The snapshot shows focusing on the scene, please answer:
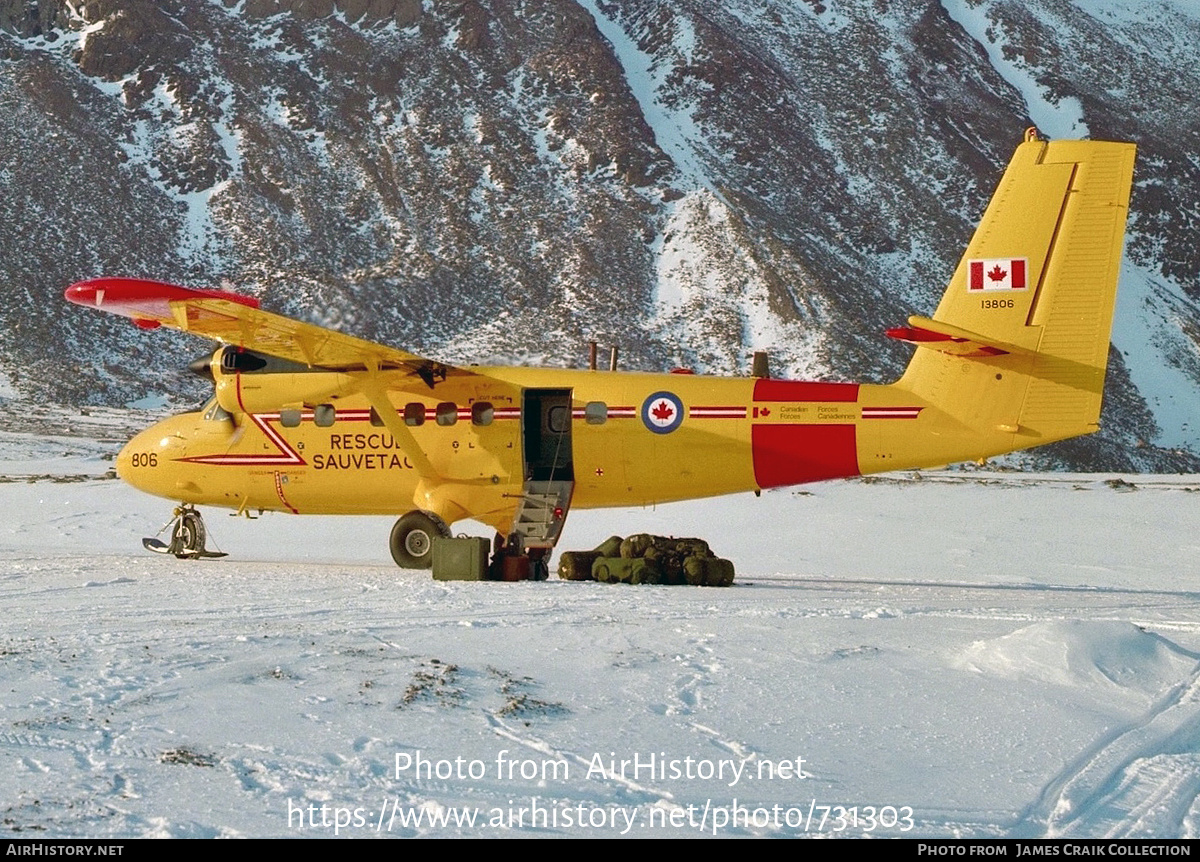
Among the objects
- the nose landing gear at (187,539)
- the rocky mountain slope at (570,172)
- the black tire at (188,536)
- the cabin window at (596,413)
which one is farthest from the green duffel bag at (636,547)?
the rocky mountain slope at (570,172)

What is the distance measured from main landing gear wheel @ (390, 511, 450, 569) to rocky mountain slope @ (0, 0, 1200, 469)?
163 ft

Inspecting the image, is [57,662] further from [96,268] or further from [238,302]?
[96,268]

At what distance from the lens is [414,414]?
20609 millimetres

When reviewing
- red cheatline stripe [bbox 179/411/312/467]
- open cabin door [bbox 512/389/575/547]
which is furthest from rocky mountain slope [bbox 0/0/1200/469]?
open cabin door [bbox 512/389/575/547]

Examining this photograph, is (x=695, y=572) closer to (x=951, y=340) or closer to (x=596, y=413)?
(x=596, y=413)

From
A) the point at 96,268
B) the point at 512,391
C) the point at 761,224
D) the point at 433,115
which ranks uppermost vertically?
the point at 433,115

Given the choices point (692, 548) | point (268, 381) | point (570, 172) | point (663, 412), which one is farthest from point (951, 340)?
point (570, 172)

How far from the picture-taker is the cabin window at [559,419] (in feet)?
65.9

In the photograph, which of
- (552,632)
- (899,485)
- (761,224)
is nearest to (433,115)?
(761,224)

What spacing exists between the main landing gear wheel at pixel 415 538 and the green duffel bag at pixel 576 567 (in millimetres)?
2548

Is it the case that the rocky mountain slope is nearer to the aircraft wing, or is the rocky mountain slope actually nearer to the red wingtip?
the aircraft wing

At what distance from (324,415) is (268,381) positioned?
1081 millimetres

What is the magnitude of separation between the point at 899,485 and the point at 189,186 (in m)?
70.3
